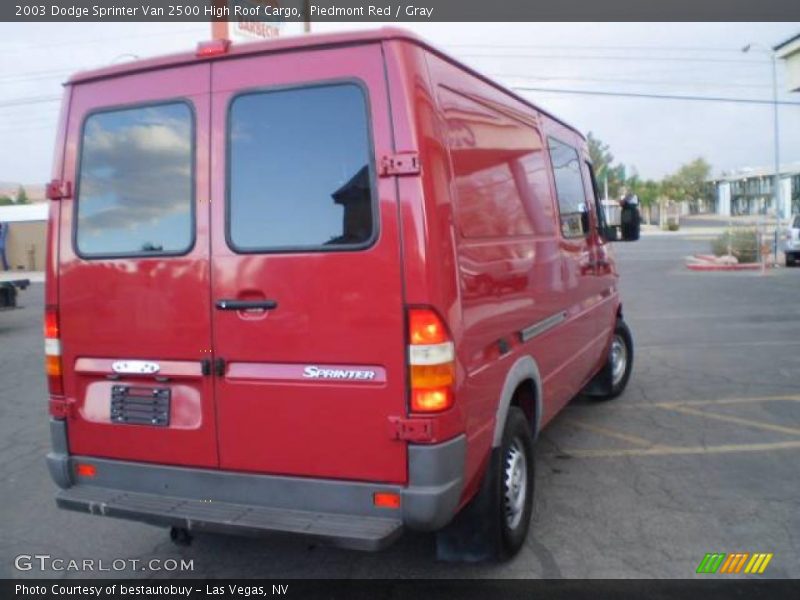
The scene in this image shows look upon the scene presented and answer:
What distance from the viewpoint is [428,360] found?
10.1ft

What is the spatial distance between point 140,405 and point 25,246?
36841 mm

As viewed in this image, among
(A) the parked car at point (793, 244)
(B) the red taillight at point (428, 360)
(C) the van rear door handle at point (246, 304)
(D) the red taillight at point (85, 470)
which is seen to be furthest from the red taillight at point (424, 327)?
(A) the parked car at point (793, 244)

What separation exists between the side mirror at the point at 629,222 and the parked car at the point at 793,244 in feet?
64.1

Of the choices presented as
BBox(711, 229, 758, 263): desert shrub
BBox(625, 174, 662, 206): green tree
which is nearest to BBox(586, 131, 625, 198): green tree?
BBox(625, 174, 662, 206): green tree

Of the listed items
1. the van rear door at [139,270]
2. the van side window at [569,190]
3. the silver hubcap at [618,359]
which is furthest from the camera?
the silver hubcap at [618,359]

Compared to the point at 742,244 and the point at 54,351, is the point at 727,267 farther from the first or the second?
the point at 54,351

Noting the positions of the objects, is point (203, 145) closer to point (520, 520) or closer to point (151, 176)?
point (151, 176)

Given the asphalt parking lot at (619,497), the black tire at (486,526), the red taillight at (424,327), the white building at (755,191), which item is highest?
the white building at (755,191)

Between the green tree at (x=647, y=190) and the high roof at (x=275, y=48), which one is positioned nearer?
the high roof at (x=275, y=48)

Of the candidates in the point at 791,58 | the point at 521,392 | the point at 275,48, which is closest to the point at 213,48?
the point at 275,48

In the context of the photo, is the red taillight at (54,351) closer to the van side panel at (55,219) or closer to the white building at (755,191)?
the van side panel at (55,219)

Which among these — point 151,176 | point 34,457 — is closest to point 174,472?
point 151,176

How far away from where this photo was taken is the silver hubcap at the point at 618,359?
280 inches

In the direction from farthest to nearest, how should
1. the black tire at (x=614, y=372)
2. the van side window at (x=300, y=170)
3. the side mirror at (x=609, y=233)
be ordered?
the black tire at (x=614, y=372) < the side mirror at (x=609, y=233) < the van side window at (x=300, y=170)
